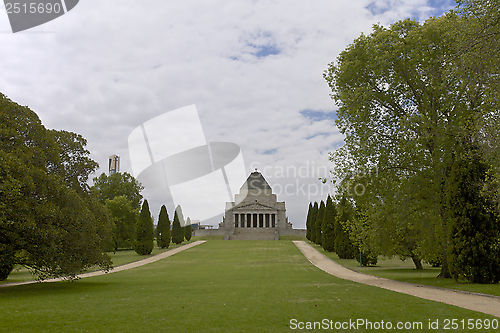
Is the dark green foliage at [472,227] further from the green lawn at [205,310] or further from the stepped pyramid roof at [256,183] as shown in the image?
the stepped pyramid roof at [256,183]

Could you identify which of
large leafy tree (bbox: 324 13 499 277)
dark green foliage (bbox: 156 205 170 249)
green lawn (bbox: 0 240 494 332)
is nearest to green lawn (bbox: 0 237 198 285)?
green lawn (bbox: 0 240 494 332)

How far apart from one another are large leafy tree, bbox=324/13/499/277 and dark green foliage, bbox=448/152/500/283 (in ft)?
3.58

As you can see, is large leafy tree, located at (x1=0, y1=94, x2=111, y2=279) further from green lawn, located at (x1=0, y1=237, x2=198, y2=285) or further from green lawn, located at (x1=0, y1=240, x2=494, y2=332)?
green lawn, located at (x1=0, y1=237, x2=198, y2=285)

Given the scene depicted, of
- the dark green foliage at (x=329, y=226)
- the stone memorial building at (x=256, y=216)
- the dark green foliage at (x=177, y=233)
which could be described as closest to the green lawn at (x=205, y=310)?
the dark green foliage at (x=329, y=226)

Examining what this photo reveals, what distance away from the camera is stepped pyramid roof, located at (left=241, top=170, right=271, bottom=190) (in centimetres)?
11931

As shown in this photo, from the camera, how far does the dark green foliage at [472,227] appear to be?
57.3 feet

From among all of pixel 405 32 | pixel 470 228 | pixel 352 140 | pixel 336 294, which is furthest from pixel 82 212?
pixel 405 32

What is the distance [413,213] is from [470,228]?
3.05 m

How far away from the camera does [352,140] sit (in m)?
22.6

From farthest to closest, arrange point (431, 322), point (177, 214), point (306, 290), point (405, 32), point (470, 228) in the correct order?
point (177, 214) → point (405, 32) → point (470, 228) → point (306, 290) → point (431, 322)

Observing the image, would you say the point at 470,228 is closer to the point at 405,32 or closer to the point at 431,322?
the point at 431,322

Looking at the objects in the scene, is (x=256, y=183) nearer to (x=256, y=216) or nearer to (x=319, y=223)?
(x=256, y=216)

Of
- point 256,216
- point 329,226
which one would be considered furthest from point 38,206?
point 256,216

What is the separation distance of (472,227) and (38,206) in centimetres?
1971
